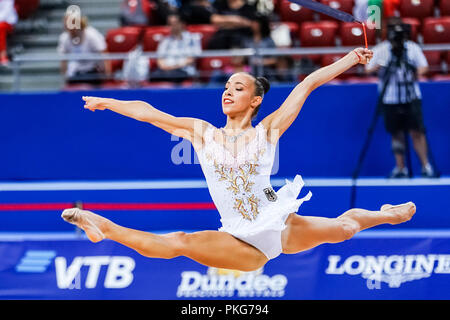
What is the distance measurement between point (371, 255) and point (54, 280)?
293 centimetres

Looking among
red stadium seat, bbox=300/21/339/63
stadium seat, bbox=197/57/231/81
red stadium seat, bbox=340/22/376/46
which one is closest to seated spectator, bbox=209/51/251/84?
stadium seat, bbox=197/57/231/81

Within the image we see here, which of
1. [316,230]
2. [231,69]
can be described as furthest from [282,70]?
[316,230]

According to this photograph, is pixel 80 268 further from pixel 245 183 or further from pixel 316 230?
pixel 316 230

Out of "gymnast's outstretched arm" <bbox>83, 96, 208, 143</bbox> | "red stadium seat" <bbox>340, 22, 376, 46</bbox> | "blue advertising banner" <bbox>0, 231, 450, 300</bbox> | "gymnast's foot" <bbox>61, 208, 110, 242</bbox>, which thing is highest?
"red stadium seat" <bbox>340, 22, 376, 46</bbox>

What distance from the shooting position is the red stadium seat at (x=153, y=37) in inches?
346

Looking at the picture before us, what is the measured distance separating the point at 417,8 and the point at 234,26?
6.80 ft

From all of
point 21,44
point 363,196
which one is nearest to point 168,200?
point 363,196

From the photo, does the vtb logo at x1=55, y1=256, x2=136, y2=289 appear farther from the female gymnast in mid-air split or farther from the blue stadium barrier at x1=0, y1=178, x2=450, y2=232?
the female gymnast in mid-air split

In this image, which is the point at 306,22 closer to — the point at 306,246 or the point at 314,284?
the point at 314,284

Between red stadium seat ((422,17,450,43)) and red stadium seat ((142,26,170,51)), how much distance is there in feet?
9.74

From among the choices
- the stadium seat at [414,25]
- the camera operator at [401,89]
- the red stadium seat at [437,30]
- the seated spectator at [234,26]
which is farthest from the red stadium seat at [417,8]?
the seated spectator at [234,26]

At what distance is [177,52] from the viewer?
27.1 feet

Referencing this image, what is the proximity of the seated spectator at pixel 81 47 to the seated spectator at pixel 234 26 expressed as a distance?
1316 mm

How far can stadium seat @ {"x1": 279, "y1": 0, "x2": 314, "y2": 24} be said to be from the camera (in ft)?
28.5
